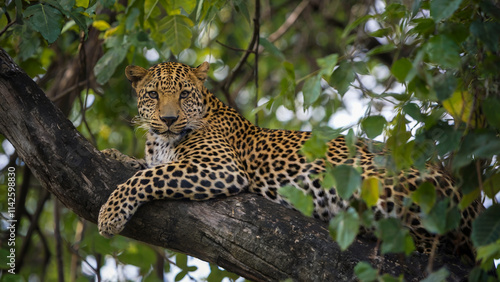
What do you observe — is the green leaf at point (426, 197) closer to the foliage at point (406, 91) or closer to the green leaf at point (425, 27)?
the foliage at point (406, 91)

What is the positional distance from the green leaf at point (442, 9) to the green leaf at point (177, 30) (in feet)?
11.5

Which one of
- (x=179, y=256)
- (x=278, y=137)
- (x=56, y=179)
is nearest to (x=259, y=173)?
(x=278, y=137)

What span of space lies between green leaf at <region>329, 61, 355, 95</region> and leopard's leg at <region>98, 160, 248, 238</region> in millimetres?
1546

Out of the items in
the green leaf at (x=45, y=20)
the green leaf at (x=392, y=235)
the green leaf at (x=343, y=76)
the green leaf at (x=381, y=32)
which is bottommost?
the green leaf at (x=392, y=235)

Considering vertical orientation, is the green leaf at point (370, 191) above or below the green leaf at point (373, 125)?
below

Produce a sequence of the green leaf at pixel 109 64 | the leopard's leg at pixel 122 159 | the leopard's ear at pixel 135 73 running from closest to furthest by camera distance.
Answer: the leopard's leg at pixel 122 159 < the leopard's ear at pixel 135 73 < the green leaf at pixel 109 64

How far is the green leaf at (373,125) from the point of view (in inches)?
132

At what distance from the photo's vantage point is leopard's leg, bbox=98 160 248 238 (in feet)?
15.0

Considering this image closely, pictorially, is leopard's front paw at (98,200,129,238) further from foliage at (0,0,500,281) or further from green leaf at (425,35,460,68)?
green leaf at (425,35,460,68)

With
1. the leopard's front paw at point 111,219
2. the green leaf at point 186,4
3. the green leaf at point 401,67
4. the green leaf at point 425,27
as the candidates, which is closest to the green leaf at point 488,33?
the green leaf at point 401,67

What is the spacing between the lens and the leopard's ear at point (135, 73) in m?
6.00

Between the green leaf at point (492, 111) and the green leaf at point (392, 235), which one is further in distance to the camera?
the green leaf at point (492, 111)

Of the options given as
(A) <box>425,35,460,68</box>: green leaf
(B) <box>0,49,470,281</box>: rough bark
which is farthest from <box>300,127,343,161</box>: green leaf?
(B) <box>0,49,470,281</box>: rough bark

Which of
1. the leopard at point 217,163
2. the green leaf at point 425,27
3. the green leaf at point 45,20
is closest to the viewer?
the green leaf at point 425,27
